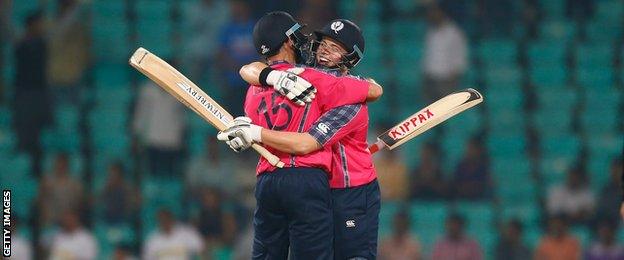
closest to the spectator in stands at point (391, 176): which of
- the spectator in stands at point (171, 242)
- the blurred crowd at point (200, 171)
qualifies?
the blurred crowd at point (200, 171)

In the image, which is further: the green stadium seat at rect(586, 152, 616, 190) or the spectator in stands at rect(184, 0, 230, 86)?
the spectator in stands at rect(184, 0, 230, 86)

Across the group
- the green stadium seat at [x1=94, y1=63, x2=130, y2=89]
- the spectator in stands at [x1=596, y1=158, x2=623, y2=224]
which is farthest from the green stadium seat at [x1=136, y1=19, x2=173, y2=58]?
the spectator in stands at [x1=596, y1=158, x2=623, y2=224]

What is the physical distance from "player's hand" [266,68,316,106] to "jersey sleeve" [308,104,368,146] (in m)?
0.12

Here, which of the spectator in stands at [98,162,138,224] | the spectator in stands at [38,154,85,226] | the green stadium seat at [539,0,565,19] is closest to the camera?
the spectator in stands at [38,154,85,226]

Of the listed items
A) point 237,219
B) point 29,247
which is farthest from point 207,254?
point 29,247

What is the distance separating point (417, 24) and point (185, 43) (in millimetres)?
2171

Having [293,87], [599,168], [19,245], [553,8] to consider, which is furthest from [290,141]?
[553,8]

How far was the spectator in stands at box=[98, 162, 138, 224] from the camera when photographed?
10742 millimetres

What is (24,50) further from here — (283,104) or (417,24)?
(283,104)

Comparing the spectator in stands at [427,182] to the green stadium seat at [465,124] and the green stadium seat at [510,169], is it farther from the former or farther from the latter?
the green stadium seat at [465,124]

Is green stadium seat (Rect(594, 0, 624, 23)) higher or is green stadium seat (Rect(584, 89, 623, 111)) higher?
green stadium seat (Rect(594, 0, 624, 23))

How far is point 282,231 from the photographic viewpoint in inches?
239

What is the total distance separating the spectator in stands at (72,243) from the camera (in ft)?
33.8

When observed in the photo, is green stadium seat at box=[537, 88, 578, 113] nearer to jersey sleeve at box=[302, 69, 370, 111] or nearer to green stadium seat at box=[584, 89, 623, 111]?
green stadium seat at box=[584, 89, 623, 111]
